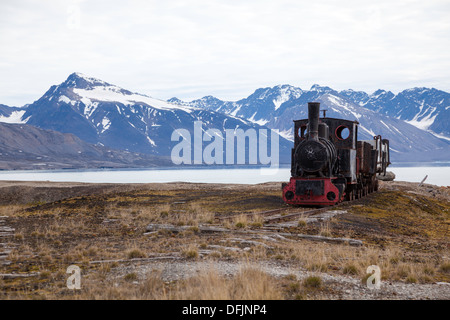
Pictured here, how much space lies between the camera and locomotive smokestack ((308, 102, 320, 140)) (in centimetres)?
2144

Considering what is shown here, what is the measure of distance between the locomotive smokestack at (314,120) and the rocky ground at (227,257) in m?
3.67

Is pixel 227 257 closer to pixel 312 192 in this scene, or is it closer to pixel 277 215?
pixel 277 215

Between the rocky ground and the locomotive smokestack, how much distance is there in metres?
3.67

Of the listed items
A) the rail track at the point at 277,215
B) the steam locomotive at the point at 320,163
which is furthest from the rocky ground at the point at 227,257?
the steam locomotive at the point at 320,163

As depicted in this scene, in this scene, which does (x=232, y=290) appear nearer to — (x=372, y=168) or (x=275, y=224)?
(x=275, y=224)

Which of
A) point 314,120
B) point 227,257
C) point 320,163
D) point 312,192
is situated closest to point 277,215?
point 312,192

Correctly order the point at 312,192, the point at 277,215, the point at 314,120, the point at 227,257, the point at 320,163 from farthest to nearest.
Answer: the point at 312,192
the point at 314,120
the point at 320,163
the point at 277,215
the point at 227,257

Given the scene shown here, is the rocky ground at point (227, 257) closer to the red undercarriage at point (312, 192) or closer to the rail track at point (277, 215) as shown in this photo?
the rail track at point (277, 215)

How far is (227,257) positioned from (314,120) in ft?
41.0

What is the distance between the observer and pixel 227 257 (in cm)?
1070

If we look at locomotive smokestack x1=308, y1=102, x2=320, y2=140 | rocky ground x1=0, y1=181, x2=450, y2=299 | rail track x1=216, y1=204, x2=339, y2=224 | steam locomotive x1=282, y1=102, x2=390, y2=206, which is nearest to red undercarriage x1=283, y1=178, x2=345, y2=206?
steam locomotive x1=282, y1=102, x2=390, y2=206

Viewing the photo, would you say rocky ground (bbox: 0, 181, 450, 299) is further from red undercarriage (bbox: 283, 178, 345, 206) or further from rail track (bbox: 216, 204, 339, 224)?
red undercarriage (bbox: 283, 178, 345, 206)

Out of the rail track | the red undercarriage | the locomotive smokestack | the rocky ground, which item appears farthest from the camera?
the red undercarriage

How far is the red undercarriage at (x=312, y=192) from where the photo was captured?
855 inches
